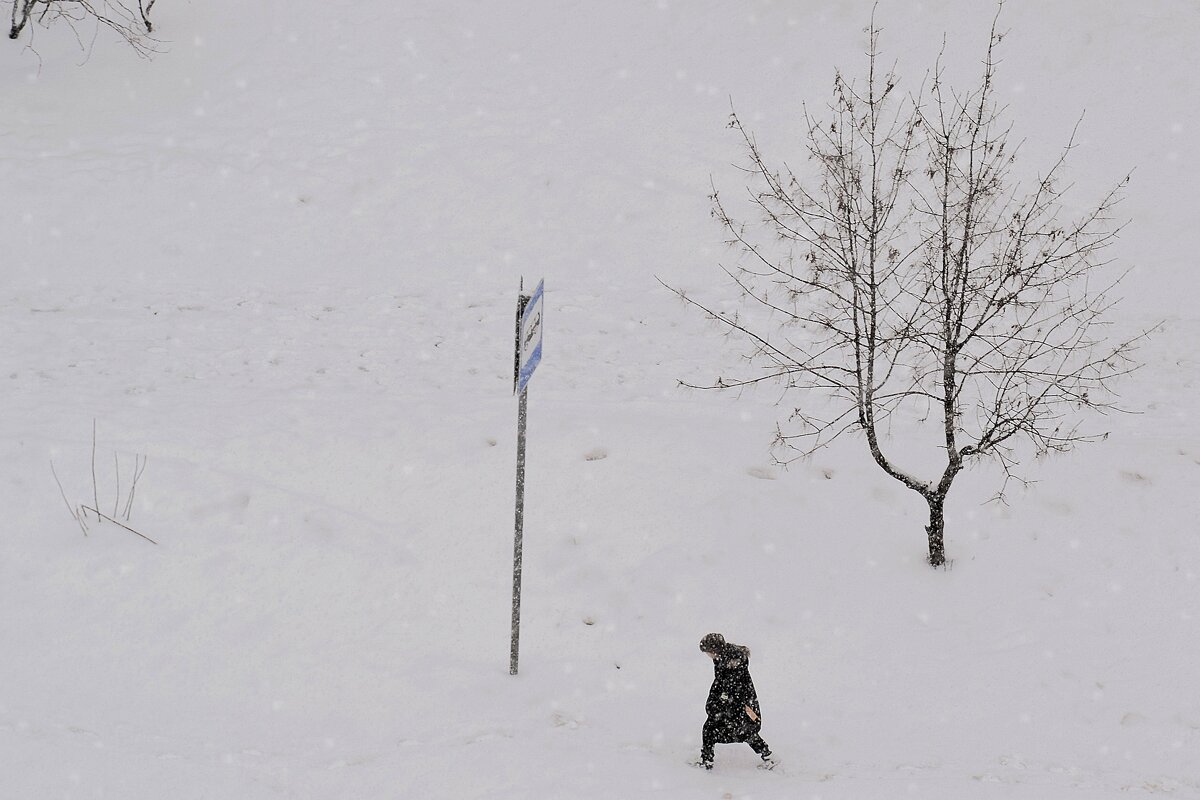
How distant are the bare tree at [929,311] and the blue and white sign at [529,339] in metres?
1.91

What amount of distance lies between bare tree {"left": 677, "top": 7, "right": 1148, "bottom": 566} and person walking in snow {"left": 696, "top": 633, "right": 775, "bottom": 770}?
96.6 inches

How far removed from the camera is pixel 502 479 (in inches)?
335

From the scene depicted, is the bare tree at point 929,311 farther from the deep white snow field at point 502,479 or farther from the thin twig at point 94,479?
the thin twig at point 94,479

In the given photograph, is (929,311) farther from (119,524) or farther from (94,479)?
(94,479)

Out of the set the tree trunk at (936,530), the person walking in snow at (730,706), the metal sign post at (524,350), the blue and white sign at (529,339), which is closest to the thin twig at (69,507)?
the metal sign post at (524,350)

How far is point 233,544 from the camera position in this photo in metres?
7.64

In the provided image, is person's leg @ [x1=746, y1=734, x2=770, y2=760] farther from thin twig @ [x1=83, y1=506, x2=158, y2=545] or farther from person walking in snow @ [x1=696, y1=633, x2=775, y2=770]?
thin twig @ [x1=83, y1=506, x2=158, y2=545]

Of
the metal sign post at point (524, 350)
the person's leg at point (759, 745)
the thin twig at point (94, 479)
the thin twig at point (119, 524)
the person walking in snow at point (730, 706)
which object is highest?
the metal sign post at point (524, 350)

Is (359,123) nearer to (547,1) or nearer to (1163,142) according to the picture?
(547,1)

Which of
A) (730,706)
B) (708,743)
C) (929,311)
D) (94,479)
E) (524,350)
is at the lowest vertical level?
(708,743)

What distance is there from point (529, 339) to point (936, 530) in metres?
3.99

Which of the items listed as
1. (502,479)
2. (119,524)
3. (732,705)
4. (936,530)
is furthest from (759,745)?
(119,524)

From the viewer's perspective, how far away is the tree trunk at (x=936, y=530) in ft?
25.3

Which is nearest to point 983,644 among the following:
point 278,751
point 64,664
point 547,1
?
point 278,751
